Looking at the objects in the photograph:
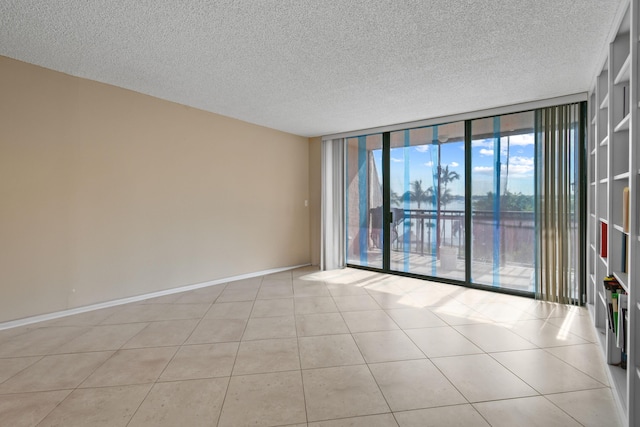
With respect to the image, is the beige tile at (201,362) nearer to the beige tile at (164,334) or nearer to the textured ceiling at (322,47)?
the beige tile at (164,334)

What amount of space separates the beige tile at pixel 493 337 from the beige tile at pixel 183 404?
223cm

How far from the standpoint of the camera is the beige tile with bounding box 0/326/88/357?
2624 mm

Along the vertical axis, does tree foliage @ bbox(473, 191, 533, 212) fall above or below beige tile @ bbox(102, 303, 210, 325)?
above

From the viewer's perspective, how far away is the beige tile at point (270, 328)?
300cm

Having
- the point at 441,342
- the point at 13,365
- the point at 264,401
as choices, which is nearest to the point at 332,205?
the point at 441,342

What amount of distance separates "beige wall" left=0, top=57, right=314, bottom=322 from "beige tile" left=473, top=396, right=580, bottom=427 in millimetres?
3917

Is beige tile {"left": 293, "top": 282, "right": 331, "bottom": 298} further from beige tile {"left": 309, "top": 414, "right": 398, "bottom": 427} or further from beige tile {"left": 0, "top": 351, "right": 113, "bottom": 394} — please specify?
beige tile {"left": 309, "top": 414, "right": 398, "bottom": 427}

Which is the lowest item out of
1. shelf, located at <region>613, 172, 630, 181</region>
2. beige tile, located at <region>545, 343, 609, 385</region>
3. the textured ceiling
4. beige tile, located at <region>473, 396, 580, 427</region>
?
beige tile, located at <region>473, 396, 580, 427</region>

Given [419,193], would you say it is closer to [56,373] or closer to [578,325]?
[578,325]

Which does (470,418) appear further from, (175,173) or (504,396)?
(175,173)

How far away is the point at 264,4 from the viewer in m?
2.16

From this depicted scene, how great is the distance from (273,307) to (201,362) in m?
1.38

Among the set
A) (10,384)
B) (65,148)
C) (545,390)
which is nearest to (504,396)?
(545,390)

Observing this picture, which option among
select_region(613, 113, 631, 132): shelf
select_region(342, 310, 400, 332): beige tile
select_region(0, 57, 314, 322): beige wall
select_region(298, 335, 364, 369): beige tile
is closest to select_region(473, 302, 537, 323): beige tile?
select_region(342, 310, 400, 332): beige tile
